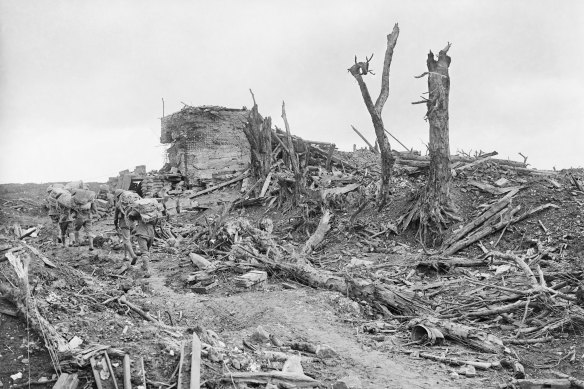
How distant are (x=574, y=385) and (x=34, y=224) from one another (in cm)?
1729

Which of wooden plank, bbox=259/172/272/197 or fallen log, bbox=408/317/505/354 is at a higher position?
wooden plank, bbox=259/172/272/197

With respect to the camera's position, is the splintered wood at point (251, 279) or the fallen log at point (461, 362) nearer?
the fallen log at point (461, 362)

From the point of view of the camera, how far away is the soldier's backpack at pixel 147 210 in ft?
34.4

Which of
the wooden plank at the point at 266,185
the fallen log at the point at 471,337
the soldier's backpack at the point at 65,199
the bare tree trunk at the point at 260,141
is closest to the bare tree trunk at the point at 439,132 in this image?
the wooden plank at the point at 266,185

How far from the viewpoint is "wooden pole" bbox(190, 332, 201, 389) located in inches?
176

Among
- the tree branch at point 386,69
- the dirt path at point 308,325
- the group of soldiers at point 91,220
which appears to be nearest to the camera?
the dirt path at point 308,325

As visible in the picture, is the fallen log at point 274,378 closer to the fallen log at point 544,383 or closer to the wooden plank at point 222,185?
the fallen log at point 544,383

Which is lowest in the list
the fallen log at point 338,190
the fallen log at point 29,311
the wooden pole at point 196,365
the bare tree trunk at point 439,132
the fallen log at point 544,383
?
the fallen log at point 544,383

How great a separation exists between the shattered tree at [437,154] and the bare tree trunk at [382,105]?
3.86 ft

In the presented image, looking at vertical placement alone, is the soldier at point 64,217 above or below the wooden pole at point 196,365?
above

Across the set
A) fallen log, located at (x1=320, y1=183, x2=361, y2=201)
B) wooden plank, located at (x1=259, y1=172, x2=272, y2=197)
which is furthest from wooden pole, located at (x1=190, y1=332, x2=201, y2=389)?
wooden plank, located at (x1=259, y1=172, x2=272, y2=197)

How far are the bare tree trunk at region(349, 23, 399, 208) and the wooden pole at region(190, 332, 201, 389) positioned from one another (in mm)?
10334

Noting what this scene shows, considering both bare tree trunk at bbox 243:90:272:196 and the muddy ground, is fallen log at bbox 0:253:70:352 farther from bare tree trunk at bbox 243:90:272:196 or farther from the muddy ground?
bare tree trunk at bbox 243:90:272:196

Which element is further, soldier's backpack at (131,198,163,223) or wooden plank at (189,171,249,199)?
wooden plank at (189,171,249,199)
